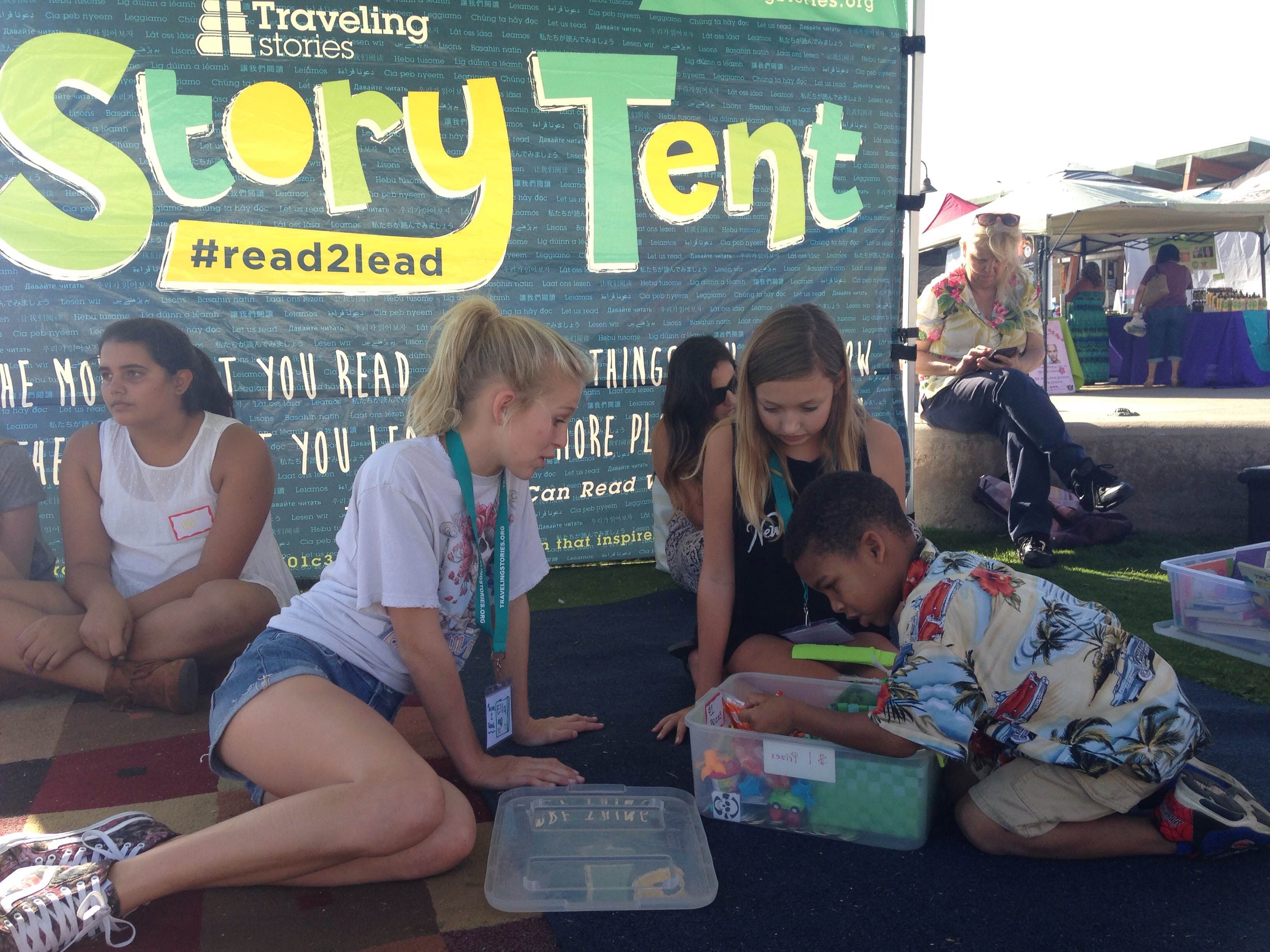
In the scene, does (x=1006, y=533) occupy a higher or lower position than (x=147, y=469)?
lower

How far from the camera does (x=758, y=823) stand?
6.19 feet

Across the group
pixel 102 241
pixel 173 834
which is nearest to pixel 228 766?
pixel 173 834

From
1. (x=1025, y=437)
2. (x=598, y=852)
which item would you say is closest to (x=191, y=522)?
(x=598, y=852)

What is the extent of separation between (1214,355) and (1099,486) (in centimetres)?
688

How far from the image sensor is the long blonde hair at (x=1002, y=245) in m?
4.25

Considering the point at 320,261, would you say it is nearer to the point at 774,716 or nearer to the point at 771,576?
Result: the point at 771,576

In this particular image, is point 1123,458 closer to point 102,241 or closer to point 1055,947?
point 1055,947

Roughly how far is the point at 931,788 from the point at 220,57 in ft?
11.2

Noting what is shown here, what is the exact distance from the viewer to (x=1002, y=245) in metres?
4.26

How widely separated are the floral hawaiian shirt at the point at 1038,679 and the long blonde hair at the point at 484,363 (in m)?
0.81

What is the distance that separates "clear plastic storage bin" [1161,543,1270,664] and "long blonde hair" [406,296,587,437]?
213 centimetres

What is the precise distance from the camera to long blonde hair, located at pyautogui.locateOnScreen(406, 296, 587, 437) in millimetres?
1829

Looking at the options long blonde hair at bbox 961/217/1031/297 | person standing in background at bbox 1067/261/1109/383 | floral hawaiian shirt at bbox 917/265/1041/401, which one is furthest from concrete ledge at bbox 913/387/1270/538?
person standing in background at bbox 1067/261/1109/383

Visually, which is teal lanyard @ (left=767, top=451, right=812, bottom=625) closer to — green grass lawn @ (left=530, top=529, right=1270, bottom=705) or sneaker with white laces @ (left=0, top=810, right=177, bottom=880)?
green grass lawn @ (left=530, top=529, right=1270, bottom=705)
